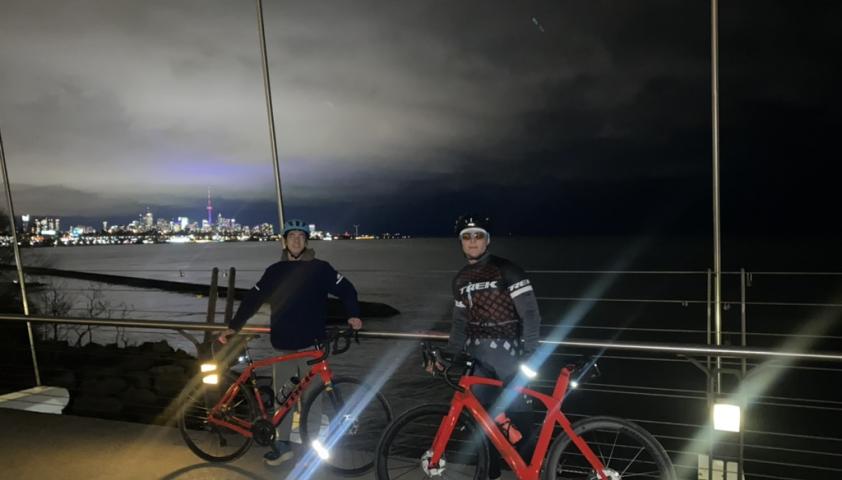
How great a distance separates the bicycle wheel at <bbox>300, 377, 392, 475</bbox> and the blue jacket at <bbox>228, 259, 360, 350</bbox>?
356 mm

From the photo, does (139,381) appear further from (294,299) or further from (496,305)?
(496,305)

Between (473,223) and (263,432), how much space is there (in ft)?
6.02

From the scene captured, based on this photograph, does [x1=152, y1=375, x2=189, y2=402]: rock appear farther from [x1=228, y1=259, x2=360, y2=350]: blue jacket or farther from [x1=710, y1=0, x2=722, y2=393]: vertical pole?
[x1=710, y1=0, x2=722, y2=393]: vertical pole

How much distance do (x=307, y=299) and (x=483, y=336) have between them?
1156 mm

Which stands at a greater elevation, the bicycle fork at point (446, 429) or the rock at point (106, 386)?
the bicycle fork at point (446, 429)

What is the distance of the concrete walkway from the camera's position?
11.2 ft

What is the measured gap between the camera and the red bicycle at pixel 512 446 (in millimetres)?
2557

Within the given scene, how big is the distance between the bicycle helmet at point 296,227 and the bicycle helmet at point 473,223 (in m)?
1.05

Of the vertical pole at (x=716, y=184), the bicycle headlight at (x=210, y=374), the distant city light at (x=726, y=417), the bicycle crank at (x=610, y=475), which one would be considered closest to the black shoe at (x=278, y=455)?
the bicycle headlight at (x=210, y=374)

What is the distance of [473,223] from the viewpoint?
296 cm

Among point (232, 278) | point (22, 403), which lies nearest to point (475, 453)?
point (232, 278)

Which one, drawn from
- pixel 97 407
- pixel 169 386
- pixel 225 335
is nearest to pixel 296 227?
pixel 225 335

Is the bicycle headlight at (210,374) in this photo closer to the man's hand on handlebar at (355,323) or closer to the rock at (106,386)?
the man's hand on handlebar at (355,323)

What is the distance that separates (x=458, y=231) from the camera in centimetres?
300
